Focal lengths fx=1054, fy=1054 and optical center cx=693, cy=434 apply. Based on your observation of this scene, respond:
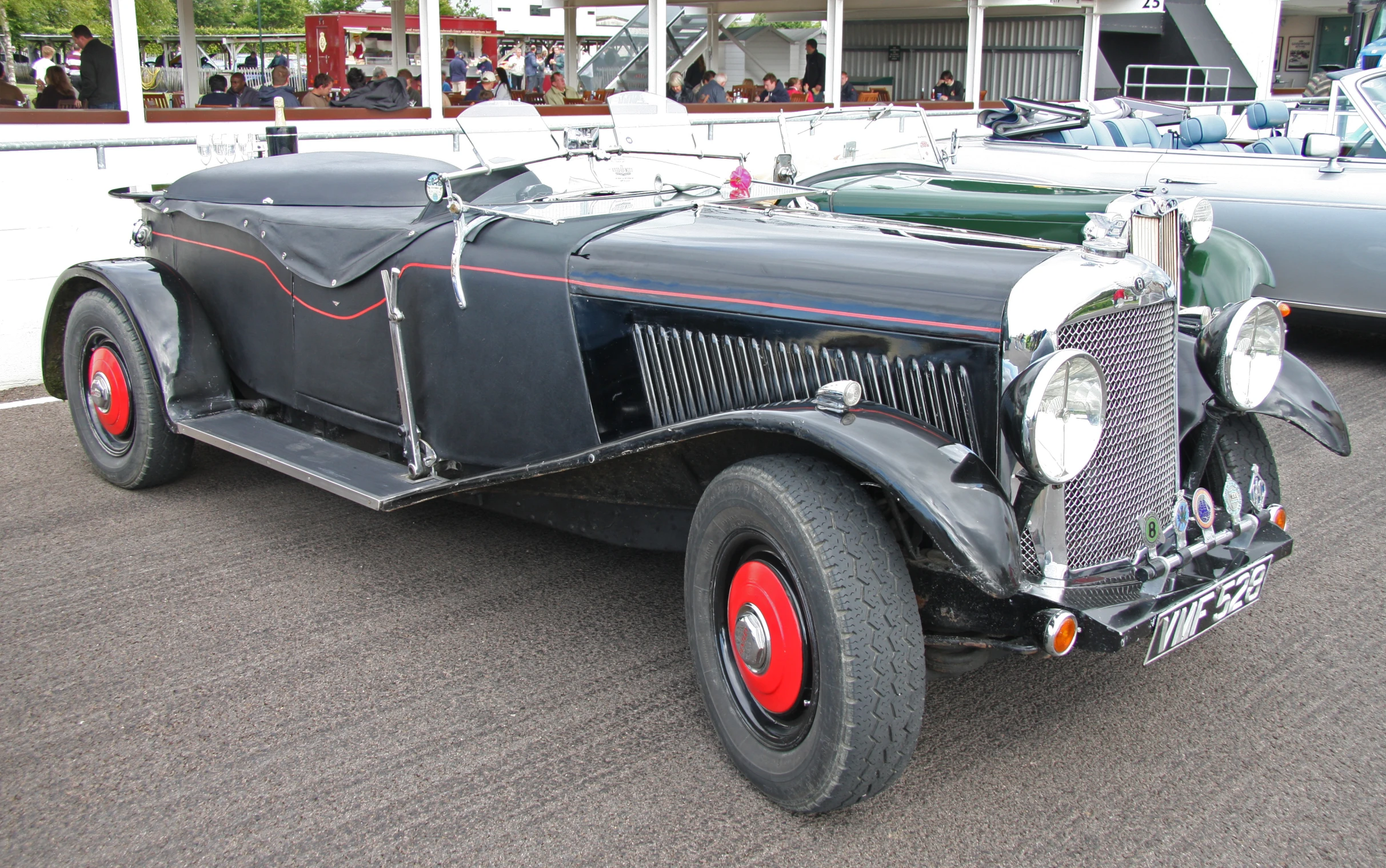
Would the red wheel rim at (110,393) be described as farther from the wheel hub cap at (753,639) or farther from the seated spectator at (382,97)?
the seated spectator at (382,97)

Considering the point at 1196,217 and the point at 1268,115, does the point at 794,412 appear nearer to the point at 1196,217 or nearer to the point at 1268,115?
the point at 1196,217

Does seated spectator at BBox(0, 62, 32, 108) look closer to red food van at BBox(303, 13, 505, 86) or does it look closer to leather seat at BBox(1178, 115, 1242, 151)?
leather seat at BBox(1178, 115, 1242, 151)

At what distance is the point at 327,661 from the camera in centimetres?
294

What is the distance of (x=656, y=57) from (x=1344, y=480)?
8.60 meters

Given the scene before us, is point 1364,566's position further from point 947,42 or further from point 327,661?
point 947,42

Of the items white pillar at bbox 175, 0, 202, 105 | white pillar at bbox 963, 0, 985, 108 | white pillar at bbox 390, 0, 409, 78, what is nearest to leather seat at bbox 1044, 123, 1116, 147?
white pillar at bbox 963, 0, 985, 108

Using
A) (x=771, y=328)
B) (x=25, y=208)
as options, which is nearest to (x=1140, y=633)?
(x=771, y=328)

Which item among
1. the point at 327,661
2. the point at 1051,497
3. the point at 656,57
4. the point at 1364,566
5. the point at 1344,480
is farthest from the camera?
the point at 656,57

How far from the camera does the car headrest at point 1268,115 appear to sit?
355 inches

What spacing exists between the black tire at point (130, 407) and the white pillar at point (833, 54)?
10.7 metres

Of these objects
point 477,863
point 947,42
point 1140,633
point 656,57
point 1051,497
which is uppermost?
point 947,42

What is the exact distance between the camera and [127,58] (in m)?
7.19

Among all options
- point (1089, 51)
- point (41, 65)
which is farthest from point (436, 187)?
point (41, 65)

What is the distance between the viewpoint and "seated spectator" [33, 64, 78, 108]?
30.7 ft
